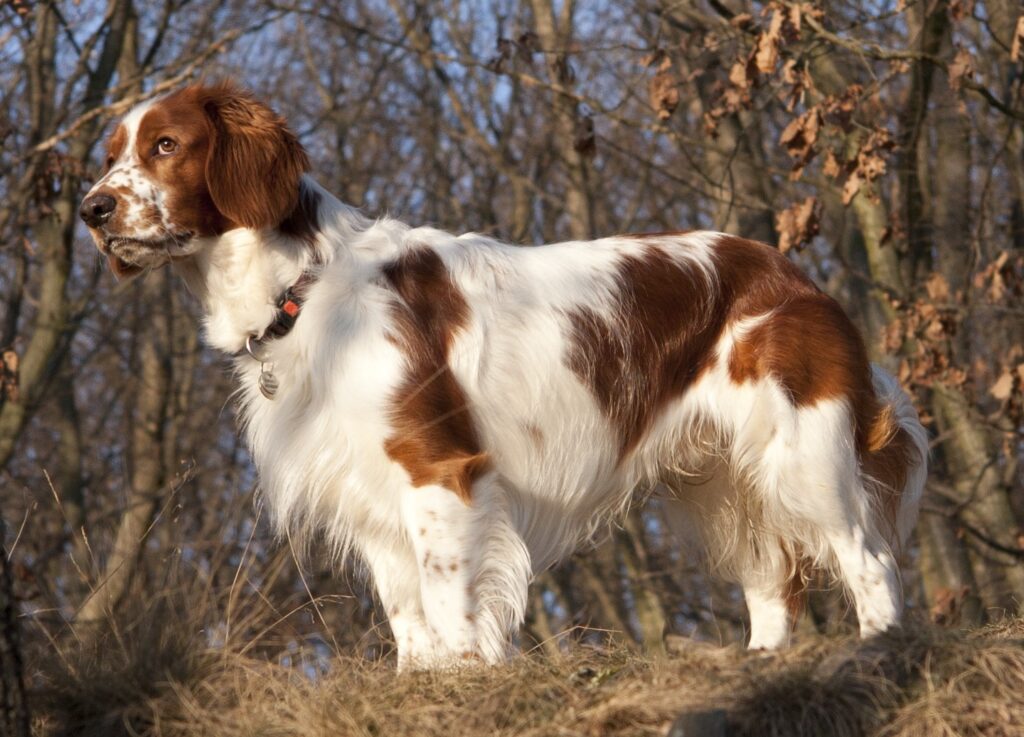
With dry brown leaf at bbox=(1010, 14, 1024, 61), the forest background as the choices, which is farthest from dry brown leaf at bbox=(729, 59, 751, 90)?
dry brown leaf at bbox=(1010, 14, 1024, 61)

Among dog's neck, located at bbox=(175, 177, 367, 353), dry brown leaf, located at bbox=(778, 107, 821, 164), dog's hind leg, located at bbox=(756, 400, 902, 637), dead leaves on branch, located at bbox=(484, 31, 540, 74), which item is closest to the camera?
dog's neck, located at bbox=(175, 177, 367, 353)

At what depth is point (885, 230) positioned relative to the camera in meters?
7.84

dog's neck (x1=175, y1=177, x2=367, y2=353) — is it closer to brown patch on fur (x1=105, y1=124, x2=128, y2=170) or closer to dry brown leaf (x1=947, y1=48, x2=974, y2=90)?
brown patch on fur (x1=105, y1=124, x2=128, y2=170)

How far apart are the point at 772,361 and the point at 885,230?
3372 mm

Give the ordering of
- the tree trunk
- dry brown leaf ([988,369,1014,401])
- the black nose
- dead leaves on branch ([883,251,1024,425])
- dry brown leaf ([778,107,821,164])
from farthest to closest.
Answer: the tree trunk → dead leaves on branch ([883,251,1024,425]) → dry brown leaf ([988,369,1014,401]) → dry brown leaf ([778,107,821,164]) → the black nose

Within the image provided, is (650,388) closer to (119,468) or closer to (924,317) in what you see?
(924,317)

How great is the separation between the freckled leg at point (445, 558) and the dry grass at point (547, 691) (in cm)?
54

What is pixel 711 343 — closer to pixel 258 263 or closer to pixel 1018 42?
pixel 258 263

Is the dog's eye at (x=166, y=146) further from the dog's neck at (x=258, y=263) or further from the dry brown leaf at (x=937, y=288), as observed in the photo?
the dry brown leaf at (x=937, y=288)

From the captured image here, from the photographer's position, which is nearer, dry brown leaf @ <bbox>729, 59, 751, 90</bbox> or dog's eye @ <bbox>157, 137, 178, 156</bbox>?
dog's eye @ <bbox>157, 137, 178, 156</bbox>

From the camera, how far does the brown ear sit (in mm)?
4488

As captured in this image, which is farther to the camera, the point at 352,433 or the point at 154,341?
the point at 154,341

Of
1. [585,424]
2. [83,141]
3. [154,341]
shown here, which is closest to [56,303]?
[83,141]

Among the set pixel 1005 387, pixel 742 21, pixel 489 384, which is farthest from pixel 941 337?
pixel 489 384
